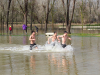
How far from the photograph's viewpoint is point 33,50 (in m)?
17.6

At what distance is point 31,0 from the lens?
56.3m

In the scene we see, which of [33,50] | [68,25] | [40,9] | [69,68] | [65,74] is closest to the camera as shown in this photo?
[65,74]

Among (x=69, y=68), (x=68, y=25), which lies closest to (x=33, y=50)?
(x=69, y=68)

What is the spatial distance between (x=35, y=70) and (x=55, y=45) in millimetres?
8086

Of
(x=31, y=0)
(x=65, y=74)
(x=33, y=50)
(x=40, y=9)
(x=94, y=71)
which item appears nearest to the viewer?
(x=65, y=74)

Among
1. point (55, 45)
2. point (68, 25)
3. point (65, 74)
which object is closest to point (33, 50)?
point (55, 45)

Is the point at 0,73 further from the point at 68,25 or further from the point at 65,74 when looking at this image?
the point at 68,25

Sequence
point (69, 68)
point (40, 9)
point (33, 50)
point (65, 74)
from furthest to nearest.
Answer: point (40, 9) < point (33, 50) < point (69, 68) < point (65, 74)

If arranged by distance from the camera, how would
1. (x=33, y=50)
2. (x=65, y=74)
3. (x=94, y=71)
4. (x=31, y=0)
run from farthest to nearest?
(x=31, y=0)
(x=33, y=50)
(x=94, y=71)
(x=65, y=74)

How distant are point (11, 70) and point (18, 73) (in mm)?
744

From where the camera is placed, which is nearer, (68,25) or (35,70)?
(35,70)

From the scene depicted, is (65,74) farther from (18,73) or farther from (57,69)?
(18,73)

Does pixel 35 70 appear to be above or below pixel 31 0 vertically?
below

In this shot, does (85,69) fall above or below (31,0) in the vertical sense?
below
